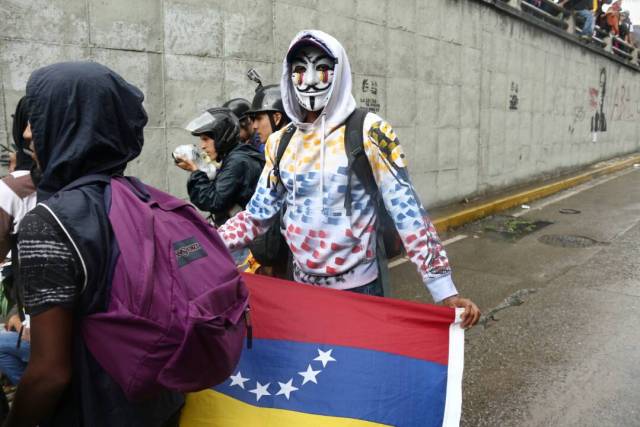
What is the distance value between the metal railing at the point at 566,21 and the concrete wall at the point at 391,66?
1.88 feet

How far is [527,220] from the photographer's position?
354 inches

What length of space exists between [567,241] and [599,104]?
35.7 ft

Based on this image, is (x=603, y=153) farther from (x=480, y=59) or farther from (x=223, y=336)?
(x=223, y=336)

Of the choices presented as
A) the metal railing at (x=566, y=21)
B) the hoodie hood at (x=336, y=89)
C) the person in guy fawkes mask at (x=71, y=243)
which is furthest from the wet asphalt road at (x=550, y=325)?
the metal railing at (x=566, y=21)

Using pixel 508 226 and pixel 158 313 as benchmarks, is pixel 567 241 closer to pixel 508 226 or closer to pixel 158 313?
pixel 508 226

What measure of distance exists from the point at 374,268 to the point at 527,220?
293 inches

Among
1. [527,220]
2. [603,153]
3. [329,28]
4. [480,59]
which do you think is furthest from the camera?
[603,153]

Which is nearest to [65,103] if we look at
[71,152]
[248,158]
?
[71,152]

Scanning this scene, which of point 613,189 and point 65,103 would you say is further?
point 613,189

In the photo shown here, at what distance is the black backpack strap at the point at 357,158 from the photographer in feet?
6.92

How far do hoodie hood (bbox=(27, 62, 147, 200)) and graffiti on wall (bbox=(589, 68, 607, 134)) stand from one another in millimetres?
16777

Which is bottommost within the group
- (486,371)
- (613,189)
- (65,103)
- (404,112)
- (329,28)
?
(486,371)

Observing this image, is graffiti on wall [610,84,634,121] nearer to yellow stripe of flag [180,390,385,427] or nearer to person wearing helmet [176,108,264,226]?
person wearing helmet [176,108,264,226]

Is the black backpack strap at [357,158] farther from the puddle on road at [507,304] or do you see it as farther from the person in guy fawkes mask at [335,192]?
the puddle on road at [507,304]
